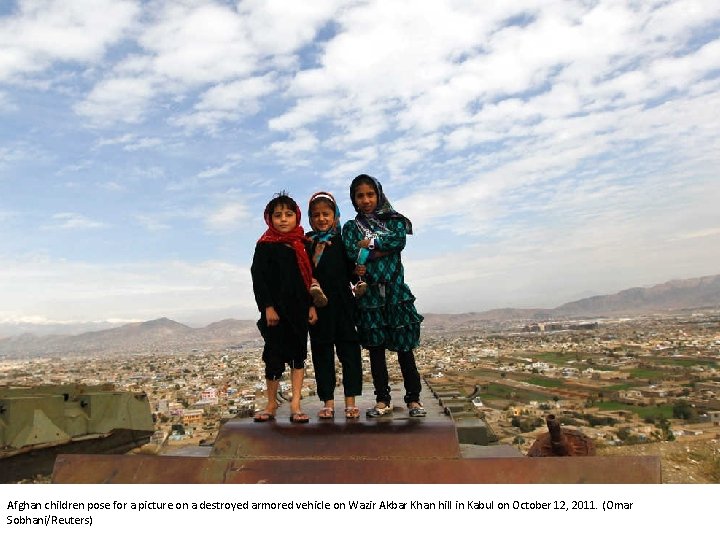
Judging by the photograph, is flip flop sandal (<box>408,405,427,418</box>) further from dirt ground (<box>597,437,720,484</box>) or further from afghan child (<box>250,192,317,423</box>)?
dirt ground (<box>597,437,720,484</box>)

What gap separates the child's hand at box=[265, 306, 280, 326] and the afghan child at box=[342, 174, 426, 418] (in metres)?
0.63

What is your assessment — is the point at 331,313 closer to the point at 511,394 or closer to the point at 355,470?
the point at 355,470

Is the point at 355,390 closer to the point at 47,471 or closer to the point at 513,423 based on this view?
the point at 47,471

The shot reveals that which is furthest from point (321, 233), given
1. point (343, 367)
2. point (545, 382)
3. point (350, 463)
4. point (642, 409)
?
point (545, 382)

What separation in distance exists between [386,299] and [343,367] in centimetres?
59

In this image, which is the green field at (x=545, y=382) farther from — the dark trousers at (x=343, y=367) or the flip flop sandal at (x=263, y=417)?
the flip flop sandal at (x=263, y=417)

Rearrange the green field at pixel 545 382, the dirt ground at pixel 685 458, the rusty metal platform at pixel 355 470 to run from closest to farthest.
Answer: the rusty metal platform at pixel 355 470 < the dirt ground at pixel 685 458 < the green field at pixel 545 382

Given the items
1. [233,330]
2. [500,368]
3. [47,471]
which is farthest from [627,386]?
[233,330]

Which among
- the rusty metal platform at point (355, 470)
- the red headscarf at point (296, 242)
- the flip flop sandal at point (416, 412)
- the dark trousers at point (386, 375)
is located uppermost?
the red headscarf at point (296, 242)

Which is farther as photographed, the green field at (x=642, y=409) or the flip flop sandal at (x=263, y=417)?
the green field at (x=642, y=409)

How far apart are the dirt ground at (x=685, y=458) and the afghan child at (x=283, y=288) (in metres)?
6.98

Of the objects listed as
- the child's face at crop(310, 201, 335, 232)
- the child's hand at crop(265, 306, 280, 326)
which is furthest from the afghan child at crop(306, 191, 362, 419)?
the child's hand at crop(265, 306, 280, 326)

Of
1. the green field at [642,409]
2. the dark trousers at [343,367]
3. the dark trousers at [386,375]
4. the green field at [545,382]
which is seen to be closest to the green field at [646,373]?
the green field at [545,382]

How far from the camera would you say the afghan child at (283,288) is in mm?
3908
